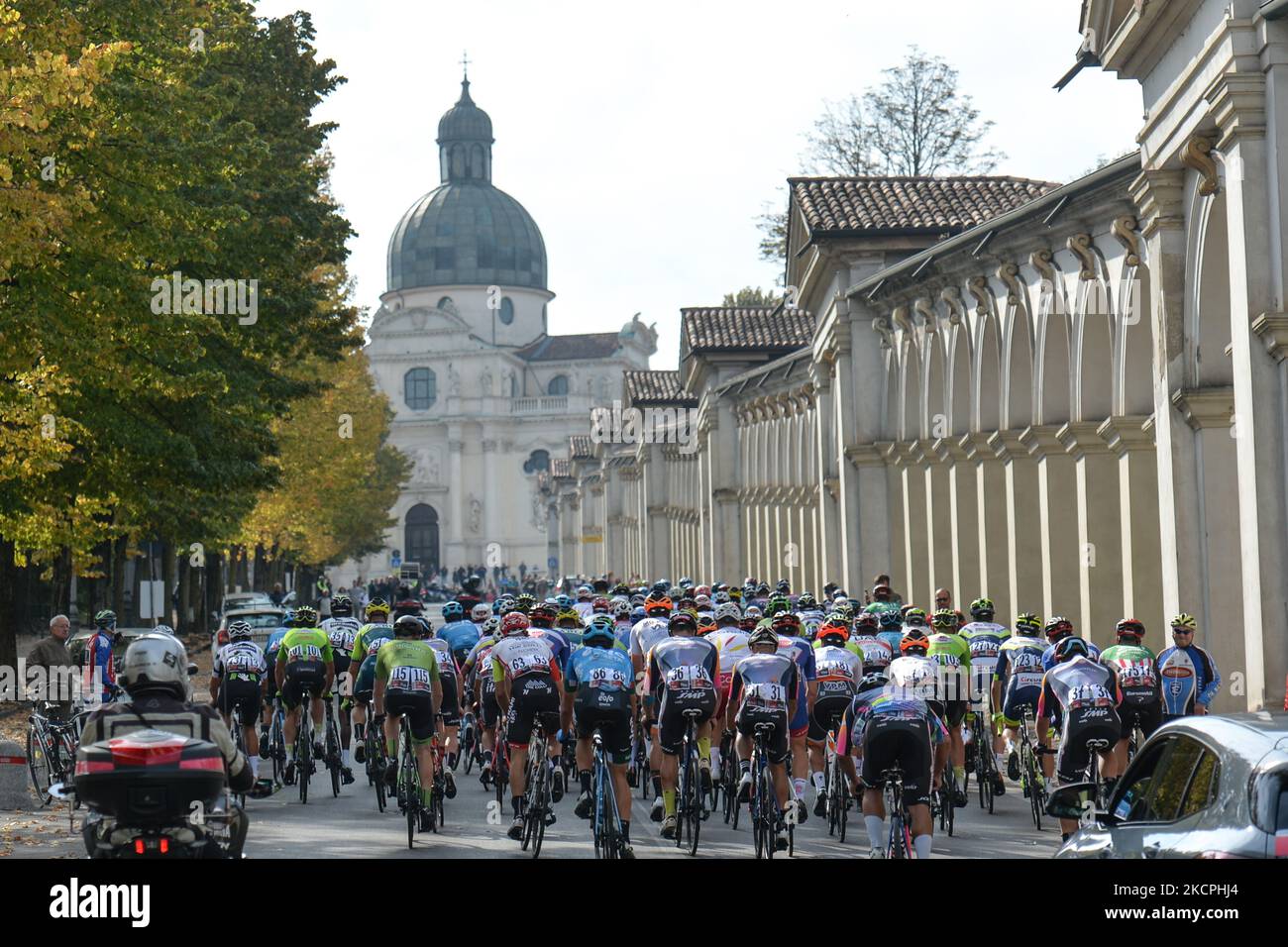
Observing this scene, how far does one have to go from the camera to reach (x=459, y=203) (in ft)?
494

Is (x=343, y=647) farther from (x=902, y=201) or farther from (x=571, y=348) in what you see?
(x=571, y=348)

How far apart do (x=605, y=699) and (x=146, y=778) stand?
618 cm

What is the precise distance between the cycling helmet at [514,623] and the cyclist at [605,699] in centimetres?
76

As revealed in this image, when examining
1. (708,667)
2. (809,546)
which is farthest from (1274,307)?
(809,546)

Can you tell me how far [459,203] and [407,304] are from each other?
8.97m

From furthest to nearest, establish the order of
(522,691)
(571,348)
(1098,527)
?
(571,348), (1098,527), (522,691)

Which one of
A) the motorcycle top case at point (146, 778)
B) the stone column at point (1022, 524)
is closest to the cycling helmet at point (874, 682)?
the motorcycle top case at point (146, 778)

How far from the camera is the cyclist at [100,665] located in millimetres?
19266

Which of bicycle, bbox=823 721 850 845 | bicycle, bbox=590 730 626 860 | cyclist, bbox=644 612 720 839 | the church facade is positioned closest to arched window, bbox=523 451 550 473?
the church facade

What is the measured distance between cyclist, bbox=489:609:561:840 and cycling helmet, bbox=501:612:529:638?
0.01 meters

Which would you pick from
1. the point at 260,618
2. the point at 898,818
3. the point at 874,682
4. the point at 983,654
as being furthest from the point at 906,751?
the point at 260,618

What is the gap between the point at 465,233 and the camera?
5910 inches

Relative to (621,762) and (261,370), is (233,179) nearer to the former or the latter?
(261,370)

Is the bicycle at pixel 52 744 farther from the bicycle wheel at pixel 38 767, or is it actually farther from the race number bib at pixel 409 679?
the race number bib at pixel 409 679
